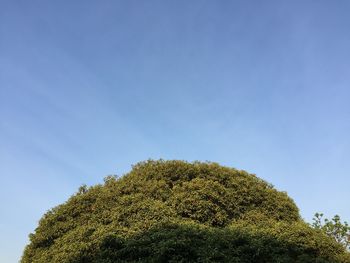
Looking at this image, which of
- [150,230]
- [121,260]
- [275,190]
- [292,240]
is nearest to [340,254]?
[292,240]

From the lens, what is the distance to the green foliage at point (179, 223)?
12.5 meters

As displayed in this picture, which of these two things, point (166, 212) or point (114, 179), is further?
point (114, 179)

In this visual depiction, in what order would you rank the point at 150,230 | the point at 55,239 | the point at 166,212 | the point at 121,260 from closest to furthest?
the point at 121,260
the point at 150,230
the point at 166,212
the point at 55,239

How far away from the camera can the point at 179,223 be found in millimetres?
13609

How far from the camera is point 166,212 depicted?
1434 cm

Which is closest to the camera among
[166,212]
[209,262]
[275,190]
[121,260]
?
Answer: [209,262]

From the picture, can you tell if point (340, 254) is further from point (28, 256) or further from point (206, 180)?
point (28, 256)

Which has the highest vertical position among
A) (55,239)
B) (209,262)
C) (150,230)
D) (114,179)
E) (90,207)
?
(114,179)

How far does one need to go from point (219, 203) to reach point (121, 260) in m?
4.40

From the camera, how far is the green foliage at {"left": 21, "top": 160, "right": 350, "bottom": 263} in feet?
41.0

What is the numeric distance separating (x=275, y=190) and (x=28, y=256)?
9916 millimetres

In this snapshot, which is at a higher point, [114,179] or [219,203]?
[114,179]

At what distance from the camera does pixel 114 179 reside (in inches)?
688

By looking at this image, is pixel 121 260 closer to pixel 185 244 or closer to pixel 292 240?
pixel 185 244
